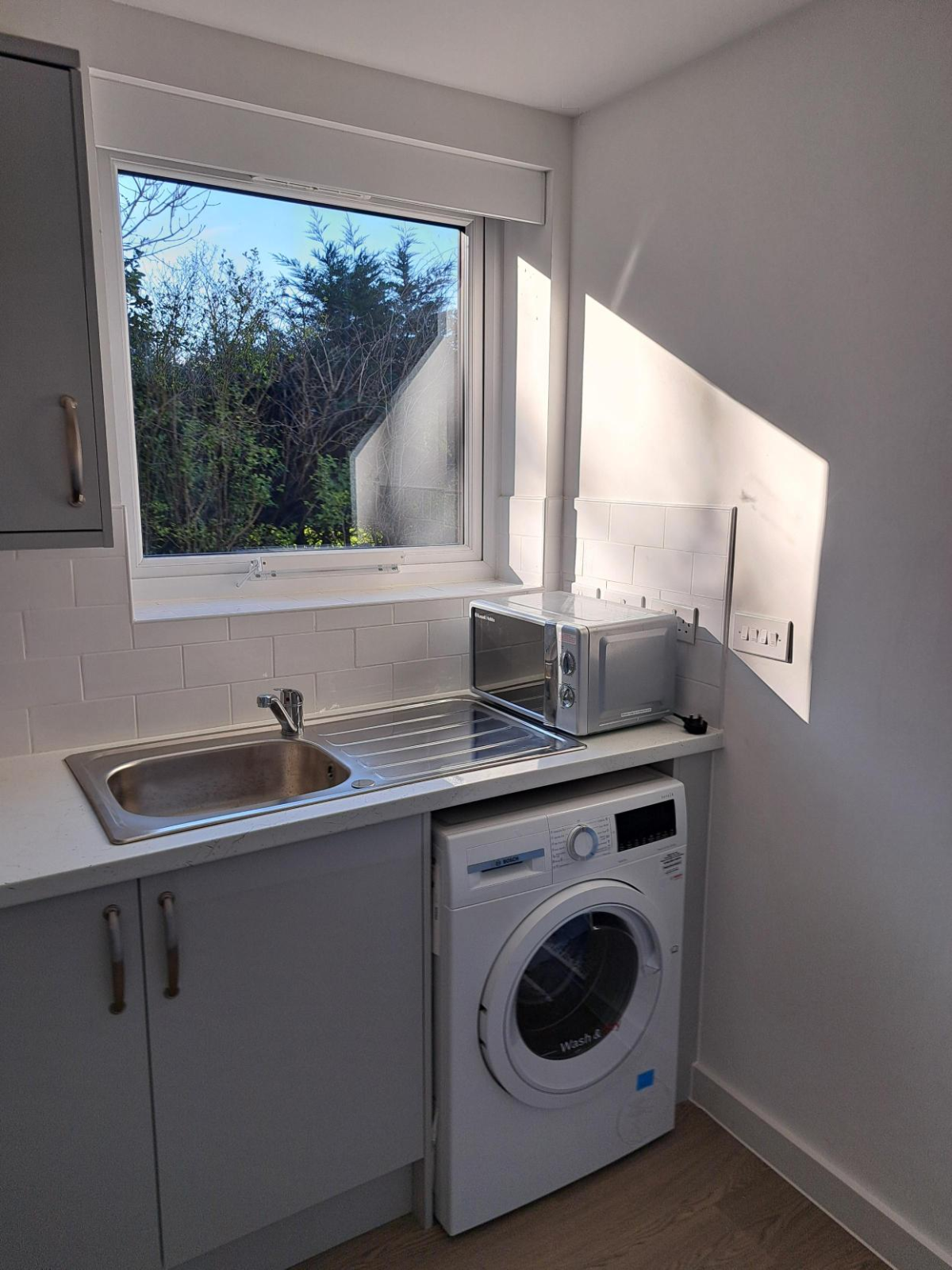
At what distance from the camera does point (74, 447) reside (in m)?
1.56

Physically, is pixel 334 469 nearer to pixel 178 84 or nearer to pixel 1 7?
pixel 178 84

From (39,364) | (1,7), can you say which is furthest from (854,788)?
(1,7)

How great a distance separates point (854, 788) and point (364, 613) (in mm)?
1191

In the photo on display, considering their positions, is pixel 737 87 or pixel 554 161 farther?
pixel 554 161

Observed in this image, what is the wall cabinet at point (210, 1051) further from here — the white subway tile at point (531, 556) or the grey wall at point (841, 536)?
the white subway tile at point (531, 556)

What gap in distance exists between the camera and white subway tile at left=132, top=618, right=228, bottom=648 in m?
1.98

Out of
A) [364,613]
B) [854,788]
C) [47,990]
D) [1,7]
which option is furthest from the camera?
[364,613]

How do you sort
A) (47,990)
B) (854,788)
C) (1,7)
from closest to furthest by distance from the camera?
(47,990), (1,7), (854,788)

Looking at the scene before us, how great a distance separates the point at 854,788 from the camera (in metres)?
1.79

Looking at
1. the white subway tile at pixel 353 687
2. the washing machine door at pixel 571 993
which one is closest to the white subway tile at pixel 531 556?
the white subway tile at pixel 353 687

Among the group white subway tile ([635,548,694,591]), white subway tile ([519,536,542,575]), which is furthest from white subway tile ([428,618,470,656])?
white subway tile ([635,548,694,591])

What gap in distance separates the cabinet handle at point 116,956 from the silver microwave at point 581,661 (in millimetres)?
1017

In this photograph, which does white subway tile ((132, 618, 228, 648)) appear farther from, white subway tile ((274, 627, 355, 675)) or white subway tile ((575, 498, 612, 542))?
white subway tile ((575, 498, 612, 542))

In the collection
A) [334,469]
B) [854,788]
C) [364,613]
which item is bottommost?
[854,788]
